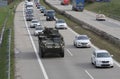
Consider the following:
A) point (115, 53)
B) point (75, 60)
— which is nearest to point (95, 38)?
point (115, 53)

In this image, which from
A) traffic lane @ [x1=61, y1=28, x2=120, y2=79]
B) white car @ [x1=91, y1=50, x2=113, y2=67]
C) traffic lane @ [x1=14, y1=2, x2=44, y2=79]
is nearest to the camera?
traffic lane @ [x1=61, y1=28, x2=120, y2=79]

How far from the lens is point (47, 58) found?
43406 mm

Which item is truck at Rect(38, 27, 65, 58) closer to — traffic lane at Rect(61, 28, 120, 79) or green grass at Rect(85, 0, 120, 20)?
traffic lane at Rect(61, 28, 120, 79)

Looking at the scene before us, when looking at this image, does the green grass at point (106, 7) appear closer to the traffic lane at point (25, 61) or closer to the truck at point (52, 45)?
the traffic lane at point (25, 61)

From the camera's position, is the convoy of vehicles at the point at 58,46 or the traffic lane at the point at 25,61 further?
the convoy of vehicles at the point at 58,46

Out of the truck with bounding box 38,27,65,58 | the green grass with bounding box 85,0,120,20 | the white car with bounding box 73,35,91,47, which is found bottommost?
the green grass with bounding box 85,0,120,20

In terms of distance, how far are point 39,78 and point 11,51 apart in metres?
16.1

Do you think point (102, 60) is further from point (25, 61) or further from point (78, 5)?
point (78, 5)

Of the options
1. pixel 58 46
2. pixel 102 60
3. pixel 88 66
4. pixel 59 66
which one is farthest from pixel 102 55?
pixel 58 46

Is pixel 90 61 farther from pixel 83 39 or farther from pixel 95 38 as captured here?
pixel 95 38

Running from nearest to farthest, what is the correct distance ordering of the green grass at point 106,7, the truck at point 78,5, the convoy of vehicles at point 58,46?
the convoy of vehicles at point 58,46 → the green grass at point 106,7 → the truck at point 78,5

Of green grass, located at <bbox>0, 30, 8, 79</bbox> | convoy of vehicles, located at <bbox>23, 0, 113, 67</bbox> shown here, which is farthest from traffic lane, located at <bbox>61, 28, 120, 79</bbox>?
green grass, located at <bbox>0, 30, 8, 79</bbox>

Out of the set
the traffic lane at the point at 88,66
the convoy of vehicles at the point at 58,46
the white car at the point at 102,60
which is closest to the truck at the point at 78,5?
the convoy of vehicles at the point at 58,46

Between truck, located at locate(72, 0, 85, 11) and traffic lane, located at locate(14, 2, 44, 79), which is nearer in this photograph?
traffic lane, located at locate(14, 2, 44, 79)
